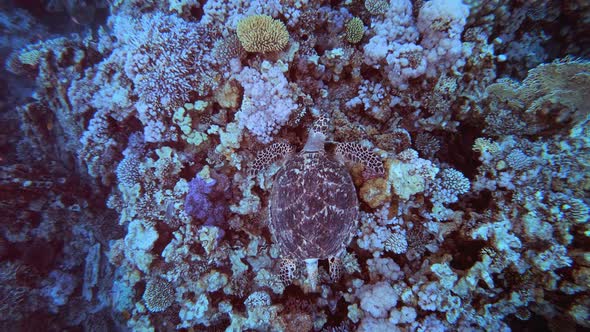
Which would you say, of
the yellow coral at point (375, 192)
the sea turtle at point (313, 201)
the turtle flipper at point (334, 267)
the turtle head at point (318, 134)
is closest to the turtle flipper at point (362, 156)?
the sea turtle at point (313, 201)

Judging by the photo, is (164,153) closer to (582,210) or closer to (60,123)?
(60,123)

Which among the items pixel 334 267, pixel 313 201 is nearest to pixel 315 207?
pixel 313 201

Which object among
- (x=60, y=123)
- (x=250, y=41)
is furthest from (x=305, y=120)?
(x=60, y=123)

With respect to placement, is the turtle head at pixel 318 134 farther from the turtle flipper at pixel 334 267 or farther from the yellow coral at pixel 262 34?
the turtle flipper at pixel 334 267

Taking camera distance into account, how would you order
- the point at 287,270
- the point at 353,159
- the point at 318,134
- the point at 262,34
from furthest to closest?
the point at 287,270 → the point at 318,134 → the point at 353,159 → the point at 262,34

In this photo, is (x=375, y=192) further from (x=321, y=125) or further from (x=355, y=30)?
(x=355, y=30)
